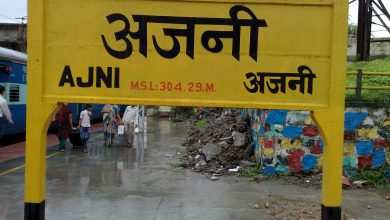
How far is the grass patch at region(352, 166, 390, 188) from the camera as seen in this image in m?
9.31

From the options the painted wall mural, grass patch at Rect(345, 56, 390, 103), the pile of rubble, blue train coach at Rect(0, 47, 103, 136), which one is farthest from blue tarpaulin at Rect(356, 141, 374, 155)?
blue train coach at Rect(0, 47, 103, 136)

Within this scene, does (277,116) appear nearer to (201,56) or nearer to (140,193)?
(140,193)

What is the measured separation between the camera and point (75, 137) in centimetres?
1427

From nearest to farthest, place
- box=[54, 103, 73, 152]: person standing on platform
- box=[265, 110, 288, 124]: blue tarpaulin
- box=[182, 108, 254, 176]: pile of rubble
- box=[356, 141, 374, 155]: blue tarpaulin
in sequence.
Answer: box=[356, 141, 374, 155]: blue tarpaulin → box=[265, 110, 288, 124]: blue tarpaulin → box=[182, 108, 254, 176]: pile of rubble → box=[54, 103, 73, 152]: person standing on platform

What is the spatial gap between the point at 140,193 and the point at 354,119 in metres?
4.55

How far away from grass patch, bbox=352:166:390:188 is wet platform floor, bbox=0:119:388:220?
1019 millimetres

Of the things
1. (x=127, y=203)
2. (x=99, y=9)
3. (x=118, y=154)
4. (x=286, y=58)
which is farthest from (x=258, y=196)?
(x=118, y=154)

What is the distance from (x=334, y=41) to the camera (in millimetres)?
4359

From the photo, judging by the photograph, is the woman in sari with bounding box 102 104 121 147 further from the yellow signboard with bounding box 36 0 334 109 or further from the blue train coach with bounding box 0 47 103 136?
the yellow signboard with bounding box 36 0 334 109

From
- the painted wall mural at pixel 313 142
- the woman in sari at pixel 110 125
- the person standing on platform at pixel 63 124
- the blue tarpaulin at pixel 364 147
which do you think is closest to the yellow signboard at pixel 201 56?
the painted wall mural at pixel 313 142

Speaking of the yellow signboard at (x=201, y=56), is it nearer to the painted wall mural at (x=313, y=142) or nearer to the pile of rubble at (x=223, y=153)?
the painted wall mural at (x=313, y=142)

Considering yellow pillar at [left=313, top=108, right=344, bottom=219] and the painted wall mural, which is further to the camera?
the painted wall mural

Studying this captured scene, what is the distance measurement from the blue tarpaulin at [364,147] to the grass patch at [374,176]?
0.36 m

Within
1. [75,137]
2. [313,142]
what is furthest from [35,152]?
[75,137]
